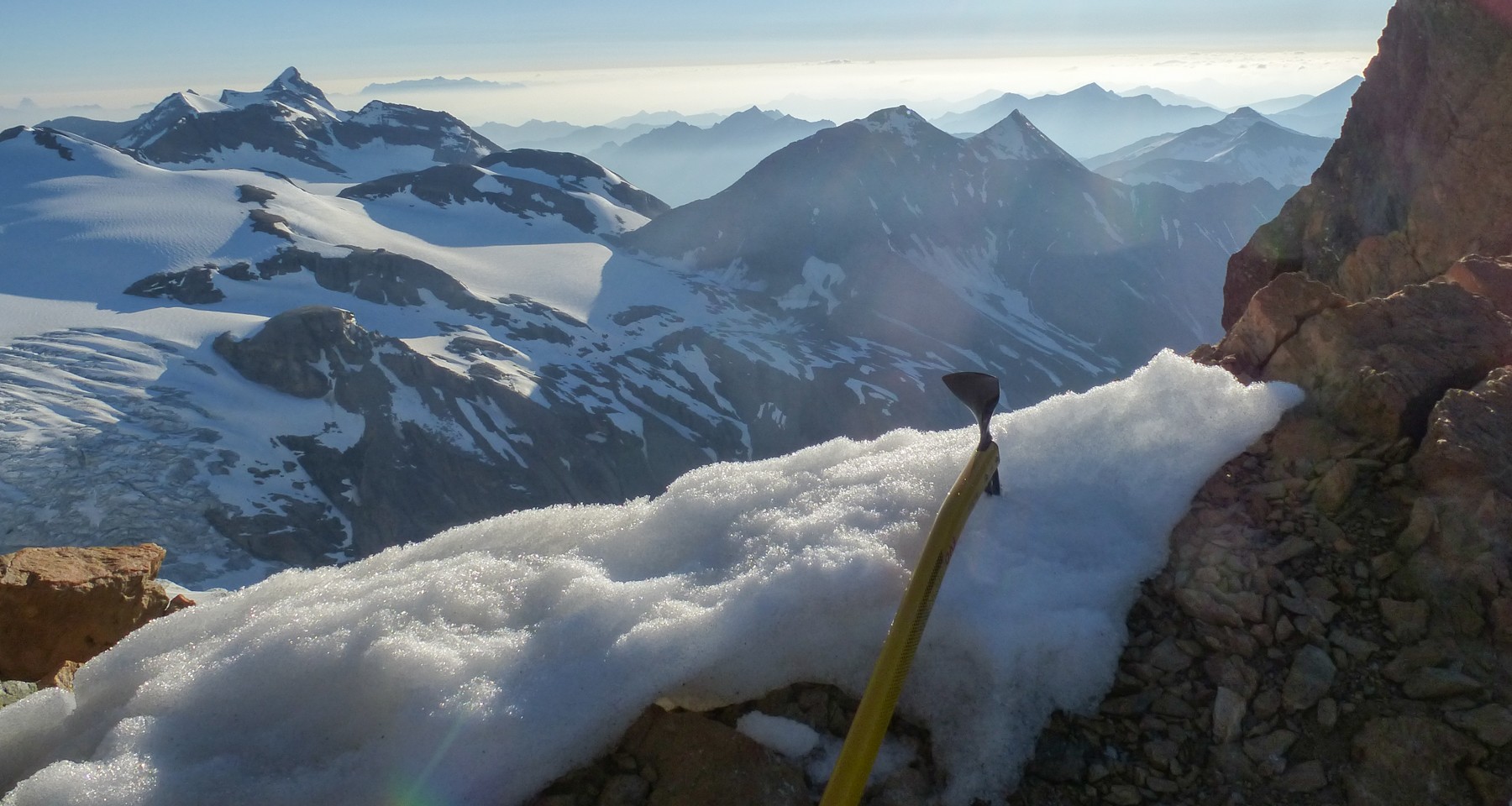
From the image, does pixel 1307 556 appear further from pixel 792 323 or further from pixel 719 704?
pixel 792 323

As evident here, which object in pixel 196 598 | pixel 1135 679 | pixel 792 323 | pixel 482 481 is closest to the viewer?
pixel 1135 679

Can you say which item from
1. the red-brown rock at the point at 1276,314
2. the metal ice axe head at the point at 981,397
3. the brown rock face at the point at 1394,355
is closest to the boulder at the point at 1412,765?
the brown rock face at the point at 1394,355

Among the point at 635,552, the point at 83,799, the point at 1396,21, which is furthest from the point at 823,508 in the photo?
the point at 1396,21

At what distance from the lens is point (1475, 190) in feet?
47.9

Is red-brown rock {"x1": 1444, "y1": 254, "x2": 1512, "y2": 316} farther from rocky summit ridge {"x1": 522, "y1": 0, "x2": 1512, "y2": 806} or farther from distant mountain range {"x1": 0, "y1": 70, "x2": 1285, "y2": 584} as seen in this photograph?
distant mountain range {"x1": 0, "y1": 70, "x2": 1285, "y2": 584}

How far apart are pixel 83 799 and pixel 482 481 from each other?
356 feet

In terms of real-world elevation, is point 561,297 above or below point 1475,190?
below


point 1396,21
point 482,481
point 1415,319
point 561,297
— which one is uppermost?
point 1396,21

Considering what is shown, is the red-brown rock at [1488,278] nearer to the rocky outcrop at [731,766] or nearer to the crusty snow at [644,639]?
A: the crusty snow at [644,639]

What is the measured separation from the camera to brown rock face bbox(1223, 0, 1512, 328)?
46.2 feet

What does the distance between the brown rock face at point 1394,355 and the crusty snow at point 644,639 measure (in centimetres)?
44

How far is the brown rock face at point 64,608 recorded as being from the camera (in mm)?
9328

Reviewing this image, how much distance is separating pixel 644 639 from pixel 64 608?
26.7 ft

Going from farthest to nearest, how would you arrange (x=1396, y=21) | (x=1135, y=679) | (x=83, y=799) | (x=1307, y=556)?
(x=1396, y=21), (x=1307, y=556), (x=1135, y=679), (x=83, y=799)
